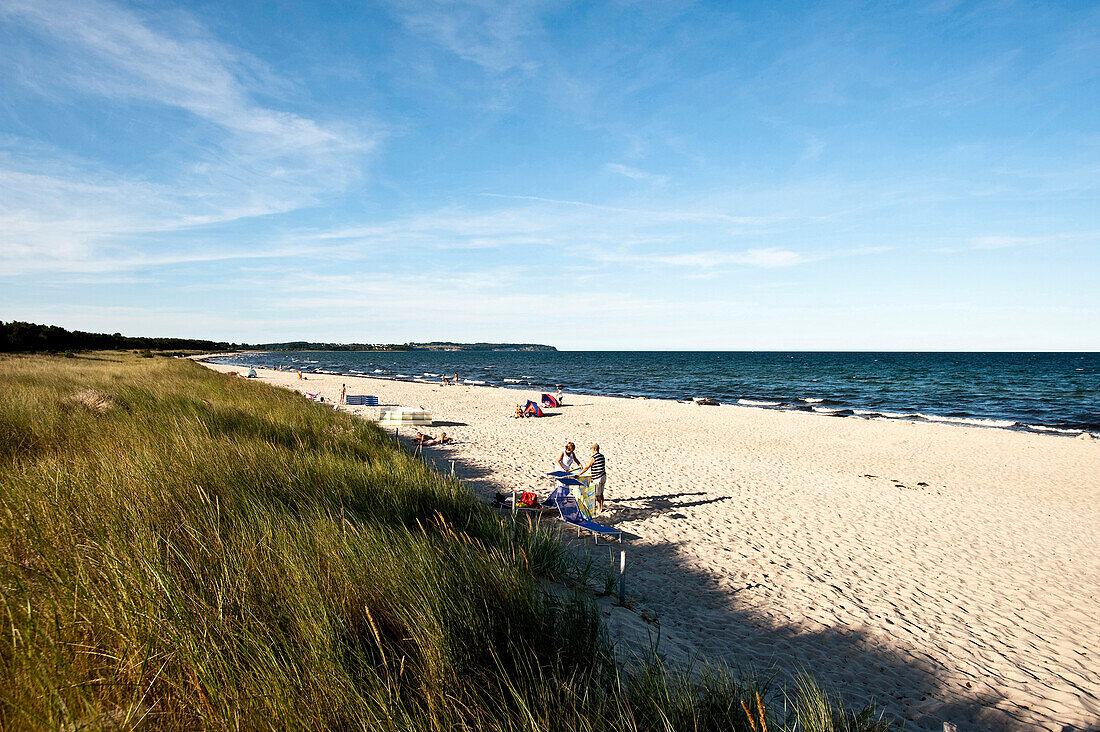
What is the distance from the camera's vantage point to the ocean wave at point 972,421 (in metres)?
22.9

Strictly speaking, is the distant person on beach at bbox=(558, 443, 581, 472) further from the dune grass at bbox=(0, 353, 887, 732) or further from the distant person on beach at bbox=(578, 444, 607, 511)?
the dune grass at bbox=(0, 353, 887, 732)

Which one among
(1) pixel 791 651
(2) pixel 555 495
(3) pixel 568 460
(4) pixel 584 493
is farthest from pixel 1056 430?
(1) pixel 791 651

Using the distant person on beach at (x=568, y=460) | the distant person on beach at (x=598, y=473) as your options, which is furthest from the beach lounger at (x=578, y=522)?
the distant person on beach at (x=568, y=460)

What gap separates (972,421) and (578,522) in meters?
25.3

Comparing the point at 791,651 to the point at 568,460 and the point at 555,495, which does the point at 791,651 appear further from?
the point at 568,460

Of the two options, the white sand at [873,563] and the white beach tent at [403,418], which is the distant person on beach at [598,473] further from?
the white beach tent at [403,418]

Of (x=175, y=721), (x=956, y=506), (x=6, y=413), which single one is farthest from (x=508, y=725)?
(x=956, y=506)

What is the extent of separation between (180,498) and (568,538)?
451 cm

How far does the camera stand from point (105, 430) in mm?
5926

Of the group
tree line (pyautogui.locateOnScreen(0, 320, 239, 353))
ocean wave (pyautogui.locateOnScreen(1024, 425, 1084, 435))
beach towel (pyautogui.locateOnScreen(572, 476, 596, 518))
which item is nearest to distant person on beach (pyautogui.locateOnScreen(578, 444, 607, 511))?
beach towel (pyautogui.locateOnScreen(572, 476, 596, 518))

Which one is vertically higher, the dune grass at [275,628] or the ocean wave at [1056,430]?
the dune grass at [275,628]

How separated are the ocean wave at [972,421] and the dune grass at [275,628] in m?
25.9

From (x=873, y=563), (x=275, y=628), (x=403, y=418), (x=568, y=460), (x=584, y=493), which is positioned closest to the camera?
(x=275, y=628)

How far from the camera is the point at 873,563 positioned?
6.95 m
